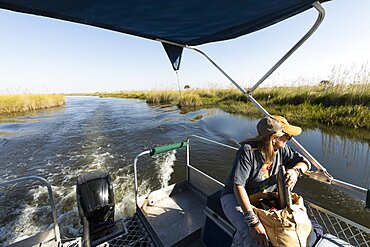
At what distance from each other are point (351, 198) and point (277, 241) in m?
3.50

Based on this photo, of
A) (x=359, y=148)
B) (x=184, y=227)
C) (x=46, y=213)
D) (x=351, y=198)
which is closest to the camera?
(x=184, y=227)

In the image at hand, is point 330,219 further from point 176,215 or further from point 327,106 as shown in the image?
point 327,106

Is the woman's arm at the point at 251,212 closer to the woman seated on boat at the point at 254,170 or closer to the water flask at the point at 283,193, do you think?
the woman seated on boat at the point at 254,170

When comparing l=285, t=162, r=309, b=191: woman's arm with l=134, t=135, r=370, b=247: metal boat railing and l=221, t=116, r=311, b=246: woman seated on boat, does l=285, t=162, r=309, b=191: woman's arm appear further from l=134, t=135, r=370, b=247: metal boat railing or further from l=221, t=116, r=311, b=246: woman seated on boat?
l=134, t=135, r=370, b=247: metal boat railing

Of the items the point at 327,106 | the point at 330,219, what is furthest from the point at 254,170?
the point at 327,106

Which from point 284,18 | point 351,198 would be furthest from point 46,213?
point 351,198

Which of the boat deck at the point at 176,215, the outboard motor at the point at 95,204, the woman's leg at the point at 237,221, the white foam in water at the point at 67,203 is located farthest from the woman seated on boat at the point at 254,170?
the white foam in water at the point at 67,203

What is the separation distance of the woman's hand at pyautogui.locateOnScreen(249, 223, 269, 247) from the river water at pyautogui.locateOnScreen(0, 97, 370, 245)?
3.94 feet

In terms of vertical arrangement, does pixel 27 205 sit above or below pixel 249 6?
below

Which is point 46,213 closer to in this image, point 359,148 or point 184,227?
point 184,227

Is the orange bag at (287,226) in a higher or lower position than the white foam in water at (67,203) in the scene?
higher

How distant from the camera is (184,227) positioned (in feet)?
6.11

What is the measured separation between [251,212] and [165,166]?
137 inches

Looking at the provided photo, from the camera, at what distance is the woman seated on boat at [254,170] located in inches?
47.1
